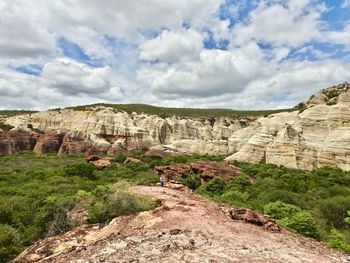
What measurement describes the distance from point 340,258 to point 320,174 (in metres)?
31.2

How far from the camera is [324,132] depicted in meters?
51.8

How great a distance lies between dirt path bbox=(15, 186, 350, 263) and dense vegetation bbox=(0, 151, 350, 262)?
196cm

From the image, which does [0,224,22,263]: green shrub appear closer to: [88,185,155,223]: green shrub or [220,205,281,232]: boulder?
[88,185,155,223]: green shrub

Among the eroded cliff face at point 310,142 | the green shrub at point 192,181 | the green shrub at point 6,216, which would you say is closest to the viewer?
the green shrub at point 6,216

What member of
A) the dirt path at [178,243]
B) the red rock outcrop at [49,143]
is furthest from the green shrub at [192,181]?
the red rock outcrop at [49,143]

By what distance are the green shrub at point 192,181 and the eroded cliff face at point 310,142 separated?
15.5 meters

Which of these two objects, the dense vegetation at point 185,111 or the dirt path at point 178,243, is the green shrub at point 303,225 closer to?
the dirt path at point 178,243

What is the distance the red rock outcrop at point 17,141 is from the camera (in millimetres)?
75812

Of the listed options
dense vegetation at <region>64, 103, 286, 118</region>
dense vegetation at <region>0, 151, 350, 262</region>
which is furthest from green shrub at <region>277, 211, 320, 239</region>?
dense vegetation at <region>64, 103, 286, 118</region>

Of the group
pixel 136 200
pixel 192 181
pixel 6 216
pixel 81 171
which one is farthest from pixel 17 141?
pixel 136 200

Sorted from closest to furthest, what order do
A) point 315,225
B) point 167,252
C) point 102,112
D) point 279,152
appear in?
point 167,252 < point 315,225 < point 279,152 < point 102,112

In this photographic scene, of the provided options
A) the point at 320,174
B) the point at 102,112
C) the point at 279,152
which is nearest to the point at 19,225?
the point at 320,174

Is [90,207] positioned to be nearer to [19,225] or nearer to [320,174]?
[19,225]

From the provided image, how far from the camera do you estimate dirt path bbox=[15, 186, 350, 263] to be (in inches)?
429
